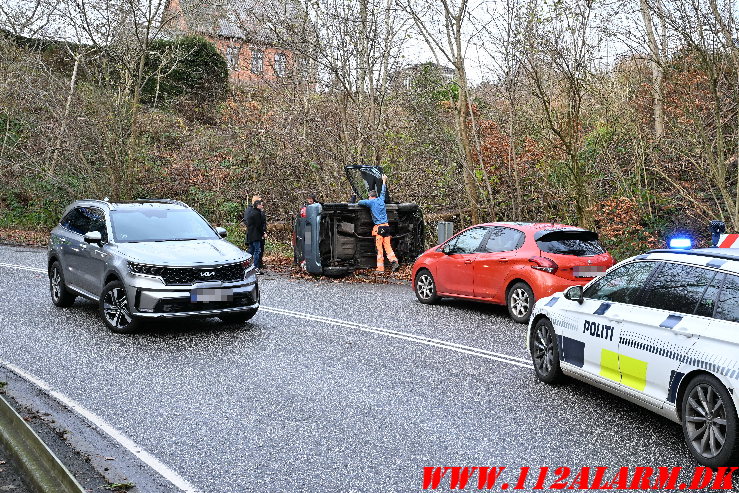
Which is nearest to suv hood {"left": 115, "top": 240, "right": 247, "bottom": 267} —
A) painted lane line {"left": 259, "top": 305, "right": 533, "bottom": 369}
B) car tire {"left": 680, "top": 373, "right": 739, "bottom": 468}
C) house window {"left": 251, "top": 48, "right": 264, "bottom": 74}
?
painted lane line {"left": 259, "top": 305, "right": 533, "bottom": 369}

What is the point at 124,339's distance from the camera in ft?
31.7

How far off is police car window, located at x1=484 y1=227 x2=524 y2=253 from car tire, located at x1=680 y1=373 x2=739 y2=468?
6137 mm

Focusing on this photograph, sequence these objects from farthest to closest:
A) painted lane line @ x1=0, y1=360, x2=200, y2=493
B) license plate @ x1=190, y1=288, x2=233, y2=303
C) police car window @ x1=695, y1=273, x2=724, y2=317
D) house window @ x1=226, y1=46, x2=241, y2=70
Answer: house window @ x1=226, y1=46, x2=241, y2=70
license plate @ x1=190, y1=288, x2=233, y2=303
police car window @ x1=695, y1=273, x2=724, y2=317
painted lane line @ x1=0, y1=360, x2=200, y2=493

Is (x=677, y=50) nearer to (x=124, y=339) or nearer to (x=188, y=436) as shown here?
(x=124, y=339)

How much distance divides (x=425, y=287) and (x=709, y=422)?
8.26 m

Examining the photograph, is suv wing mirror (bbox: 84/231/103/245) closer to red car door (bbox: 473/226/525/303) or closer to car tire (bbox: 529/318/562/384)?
red car door (bbox: 473/226/525/303)

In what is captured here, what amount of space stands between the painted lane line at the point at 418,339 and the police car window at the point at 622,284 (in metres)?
1.60

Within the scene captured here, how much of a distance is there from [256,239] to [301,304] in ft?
19.4

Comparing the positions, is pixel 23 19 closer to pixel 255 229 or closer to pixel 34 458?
pixel 255 229

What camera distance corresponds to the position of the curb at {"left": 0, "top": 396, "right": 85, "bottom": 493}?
4523mm

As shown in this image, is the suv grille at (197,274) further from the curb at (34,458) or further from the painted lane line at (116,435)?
the curb at (34,458)

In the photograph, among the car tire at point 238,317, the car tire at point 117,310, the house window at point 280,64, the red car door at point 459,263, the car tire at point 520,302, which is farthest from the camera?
the house window at point 280,64

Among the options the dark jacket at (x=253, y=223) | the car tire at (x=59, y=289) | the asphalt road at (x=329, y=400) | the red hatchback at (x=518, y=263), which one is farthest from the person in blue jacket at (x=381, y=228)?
the car tire at (x=59, y=289)

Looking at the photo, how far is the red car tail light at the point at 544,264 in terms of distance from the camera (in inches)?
428
